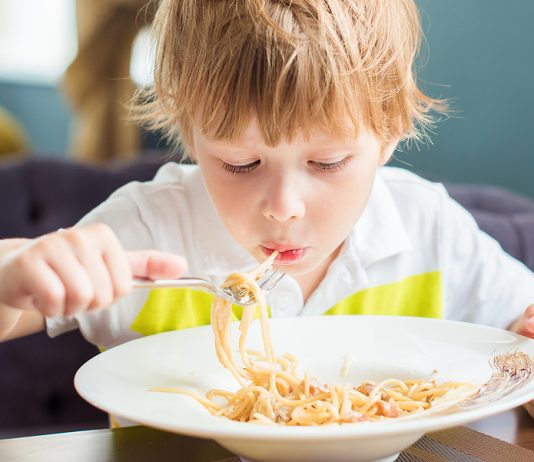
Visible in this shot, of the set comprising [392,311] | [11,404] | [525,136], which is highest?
[525,136]

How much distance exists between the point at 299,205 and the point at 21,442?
0.37 meters

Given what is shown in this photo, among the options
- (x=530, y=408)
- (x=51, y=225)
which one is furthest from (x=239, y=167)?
(x=51, y=225)

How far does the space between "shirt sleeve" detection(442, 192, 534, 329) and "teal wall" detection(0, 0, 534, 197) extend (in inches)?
34.1

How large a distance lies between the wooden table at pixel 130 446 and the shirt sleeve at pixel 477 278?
1.05 feet

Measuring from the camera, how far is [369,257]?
1170mm

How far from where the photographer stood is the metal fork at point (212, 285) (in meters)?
0.68

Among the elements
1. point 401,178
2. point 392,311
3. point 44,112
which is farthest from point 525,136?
point 44,112

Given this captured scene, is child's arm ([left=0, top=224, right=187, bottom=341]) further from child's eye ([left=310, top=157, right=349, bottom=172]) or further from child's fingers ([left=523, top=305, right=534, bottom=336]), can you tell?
child's fingers ([left=523, top=305, right=534, bottom=336])

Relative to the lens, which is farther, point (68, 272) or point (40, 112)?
point (40, 112)

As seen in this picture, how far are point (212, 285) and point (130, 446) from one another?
186 millimetres

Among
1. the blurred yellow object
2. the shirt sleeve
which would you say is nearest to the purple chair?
the shirt sleeve

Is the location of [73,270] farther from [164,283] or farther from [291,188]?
[291,188]

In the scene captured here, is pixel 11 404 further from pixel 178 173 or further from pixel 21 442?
pixel 21 442

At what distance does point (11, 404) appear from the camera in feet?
5.17
